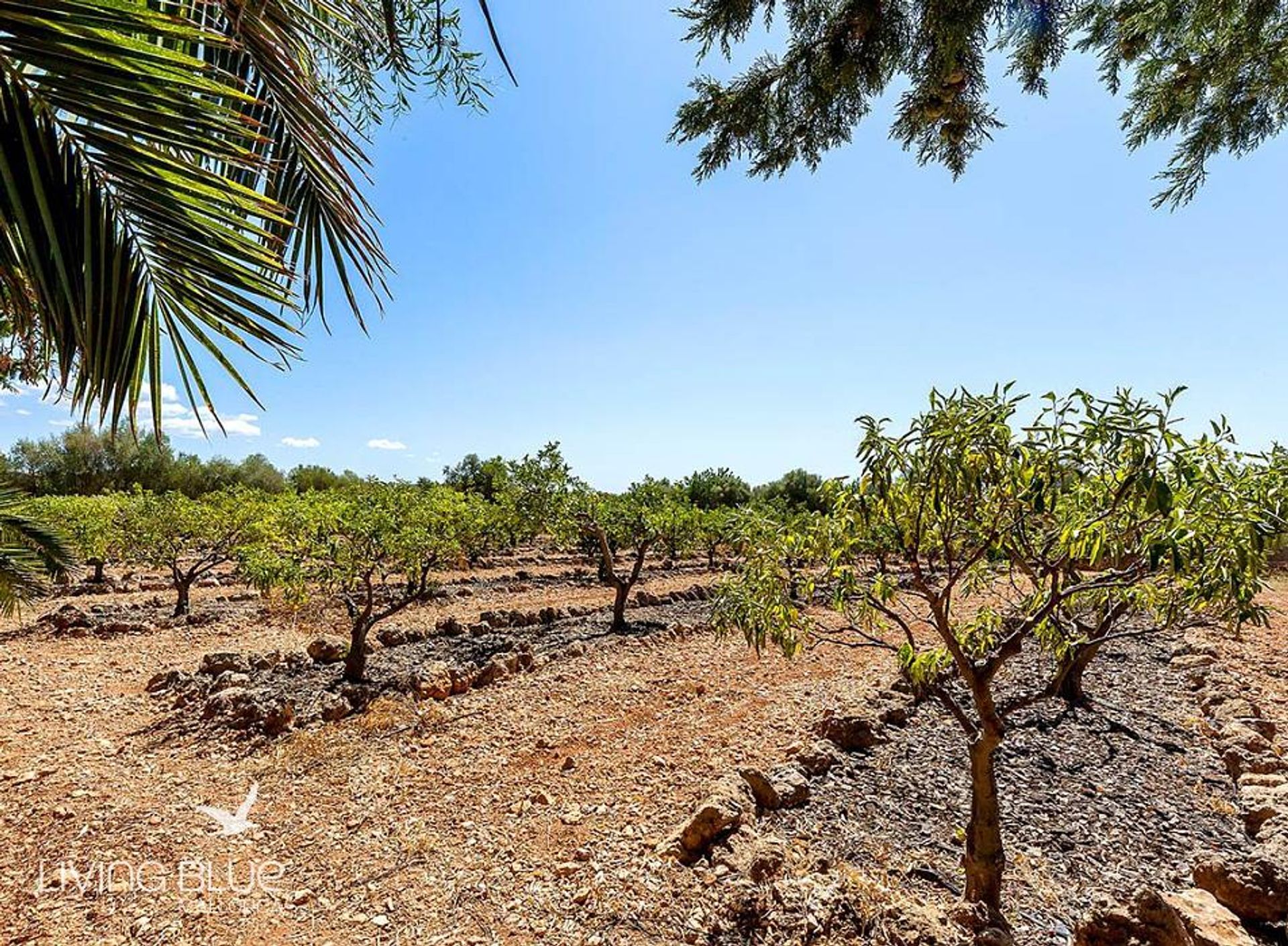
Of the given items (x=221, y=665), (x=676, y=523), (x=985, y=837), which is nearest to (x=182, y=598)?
(x=221, y=665)

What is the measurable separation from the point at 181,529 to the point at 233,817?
10.1m

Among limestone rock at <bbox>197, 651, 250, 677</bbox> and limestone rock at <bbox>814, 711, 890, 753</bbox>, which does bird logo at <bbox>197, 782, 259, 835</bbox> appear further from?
limestone rock at <bbox>814, 711, 890, 753</bbox>

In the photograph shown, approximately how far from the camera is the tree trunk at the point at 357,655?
7.02m

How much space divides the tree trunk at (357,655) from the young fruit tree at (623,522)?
443cm

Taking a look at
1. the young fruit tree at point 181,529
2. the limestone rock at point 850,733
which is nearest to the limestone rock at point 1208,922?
the limestone rock at point 850,733

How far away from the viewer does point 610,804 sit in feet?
13.6

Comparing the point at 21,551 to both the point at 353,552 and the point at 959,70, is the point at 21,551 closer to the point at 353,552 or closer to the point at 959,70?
the point at 353,552

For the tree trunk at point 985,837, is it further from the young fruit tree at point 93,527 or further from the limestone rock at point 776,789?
the young fruit tree at point 93,527

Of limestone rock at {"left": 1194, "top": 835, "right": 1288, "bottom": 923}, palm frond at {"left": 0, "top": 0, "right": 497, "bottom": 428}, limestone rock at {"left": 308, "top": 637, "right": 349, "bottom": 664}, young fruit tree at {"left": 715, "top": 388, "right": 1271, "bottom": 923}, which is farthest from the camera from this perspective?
limestone rock at {"left": 308, "top": 637, "right": 349, "bottom": 664}

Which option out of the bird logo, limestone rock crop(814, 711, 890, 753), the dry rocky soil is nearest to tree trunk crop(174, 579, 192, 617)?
the dry rocky soil

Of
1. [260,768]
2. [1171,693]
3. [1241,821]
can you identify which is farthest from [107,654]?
[1171,693]

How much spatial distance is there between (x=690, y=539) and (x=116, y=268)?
13234 mm

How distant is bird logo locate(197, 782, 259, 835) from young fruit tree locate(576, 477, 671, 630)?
639cm

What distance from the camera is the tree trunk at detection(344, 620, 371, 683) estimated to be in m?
7.02
